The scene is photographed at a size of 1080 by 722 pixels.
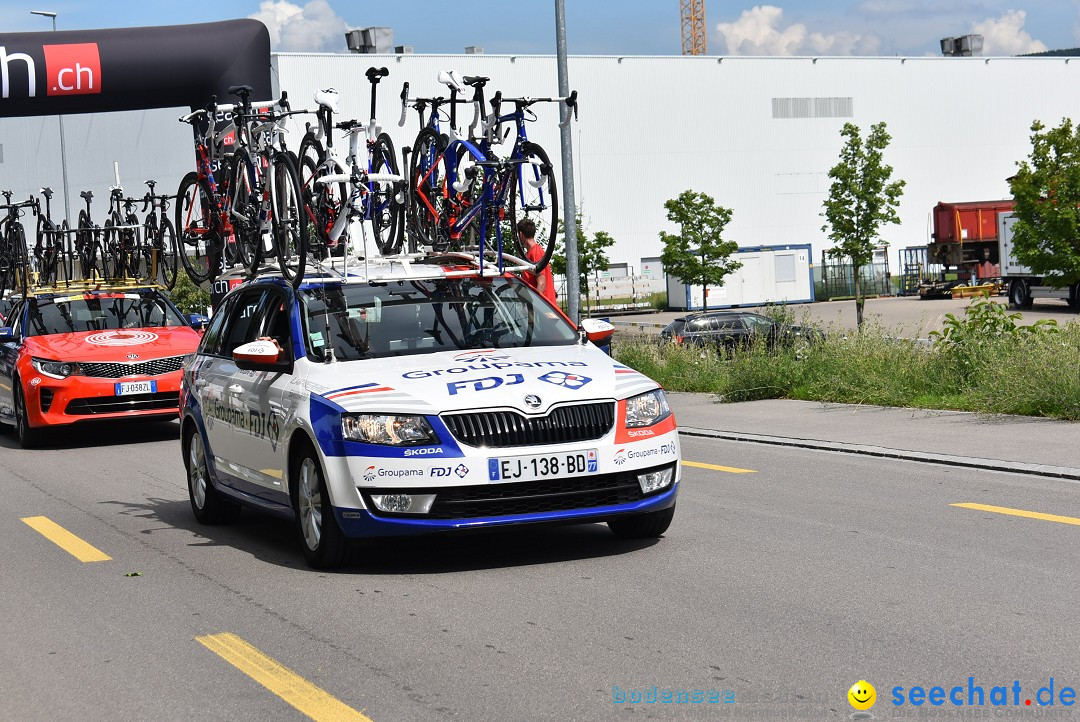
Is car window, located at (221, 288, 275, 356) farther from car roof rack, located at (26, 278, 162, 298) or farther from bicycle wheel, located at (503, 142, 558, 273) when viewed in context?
car roof rack, located at (26, 278, 162, 298)

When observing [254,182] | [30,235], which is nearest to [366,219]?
[254,182]

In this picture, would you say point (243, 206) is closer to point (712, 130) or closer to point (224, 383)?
point (224, 383)

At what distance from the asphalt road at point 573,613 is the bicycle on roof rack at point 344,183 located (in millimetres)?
2371

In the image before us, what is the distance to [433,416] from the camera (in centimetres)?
736

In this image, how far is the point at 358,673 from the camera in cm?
562

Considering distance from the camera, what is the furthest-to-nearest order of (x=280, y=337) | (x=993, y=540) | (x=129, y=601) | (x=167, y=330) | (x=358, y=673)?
(x=167, y=330), (x=280, y=337), (x=993, y=540), (x=129, y=601), (x=358, y=673)

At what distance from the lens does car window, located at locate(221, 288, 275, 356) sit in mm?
9430

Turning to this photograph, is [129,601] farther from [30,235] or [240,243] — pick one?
[30,235]

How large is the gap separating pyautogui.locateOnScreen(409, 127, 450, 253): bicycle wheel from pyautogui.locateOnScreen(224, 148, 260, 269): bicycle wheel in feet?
4.03

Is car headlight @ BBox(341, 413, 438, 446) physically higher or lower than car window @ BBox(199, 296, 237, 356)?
lower

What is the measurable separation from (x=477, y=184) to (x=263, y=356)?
10.8ft

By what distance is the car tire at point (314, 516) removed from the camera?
764 cm

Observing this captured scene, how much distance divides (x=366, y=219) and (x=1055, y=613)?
6808 mm

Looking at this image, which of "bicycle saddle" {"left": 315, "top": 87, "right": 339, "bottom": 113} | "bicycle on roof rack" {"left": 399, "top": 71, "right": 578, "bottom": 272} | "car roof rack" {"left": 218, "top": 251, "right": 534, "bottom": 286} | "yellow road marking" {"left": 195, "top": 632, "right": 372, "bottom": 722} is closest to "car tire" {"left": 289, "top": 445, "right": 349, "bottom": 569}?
"yellow road marking" {"left": 195, "top": 632, "right": 372, "bottom": 722}
